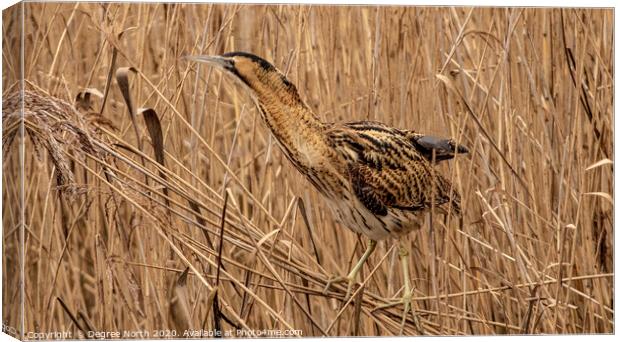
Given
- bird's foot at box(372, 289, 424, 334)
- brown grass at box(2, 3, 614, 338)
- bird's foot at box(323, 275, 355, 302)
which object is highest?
brown grass at box(2, 3, 614, 338)

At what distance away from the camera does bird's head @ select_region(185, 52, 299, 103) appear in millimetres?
4258

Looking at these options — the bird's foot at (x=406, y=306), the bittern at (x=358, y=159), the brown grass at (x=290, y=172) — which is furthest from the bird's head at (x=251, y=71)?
the bird's foot at (x=406, y=306)

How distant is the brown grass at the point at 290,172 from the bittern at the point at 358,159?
0.22 feet

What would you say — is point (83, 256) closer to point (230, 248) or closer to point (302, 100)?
point (230, 248)

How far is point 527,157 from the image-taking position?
4547mm

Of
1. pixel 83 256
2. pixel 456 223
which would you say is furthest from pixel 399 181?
pixel 83 256

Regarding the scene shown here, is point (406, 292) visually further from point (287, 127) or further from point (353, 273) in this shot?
point (287, 127)

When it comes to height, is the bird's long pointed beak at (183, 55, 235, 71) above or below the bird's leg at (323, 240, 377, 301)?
above

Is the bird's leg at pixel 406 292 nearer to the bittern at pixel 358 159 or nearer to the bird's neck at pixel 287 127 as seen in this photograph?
the bittern at pixel 358 159

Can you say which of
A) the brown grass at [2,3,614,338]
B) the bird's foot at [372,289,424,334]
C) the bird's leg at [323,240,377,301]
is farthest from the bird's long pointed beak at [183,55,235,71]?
the bird's foot at [372,289,424,334]

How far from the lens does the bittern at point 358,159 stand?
4289mm

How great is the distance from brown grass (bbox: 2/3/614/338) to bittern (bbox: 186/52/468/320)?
0.07m

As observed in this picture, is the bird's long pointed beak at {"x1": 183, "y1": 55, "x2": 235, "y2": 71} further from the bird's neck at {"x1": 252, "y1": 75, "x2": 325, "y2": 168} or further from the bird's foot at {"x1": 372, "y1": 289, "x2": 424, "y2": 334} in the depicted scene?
the bird's foot at {"x1": 372, "y1": 289, "x2": 424, "y2": 334}

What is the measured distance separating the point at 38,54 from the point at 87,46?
20 cm
